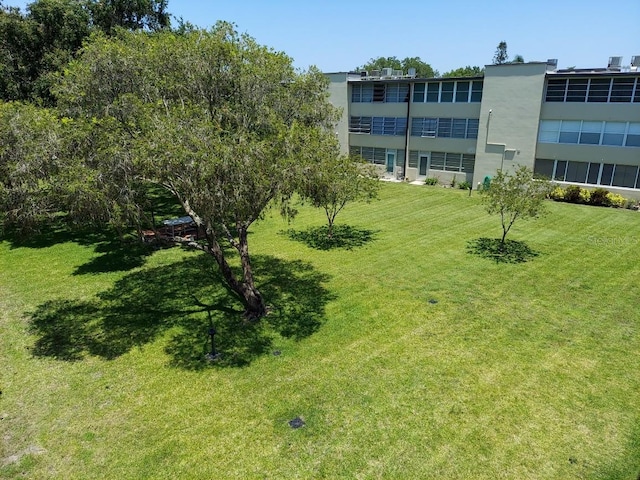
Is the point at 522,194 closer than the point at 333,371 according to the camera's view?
No

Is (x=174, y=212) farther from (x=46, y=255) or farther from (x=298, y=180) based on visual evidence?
(x=298, y=180)

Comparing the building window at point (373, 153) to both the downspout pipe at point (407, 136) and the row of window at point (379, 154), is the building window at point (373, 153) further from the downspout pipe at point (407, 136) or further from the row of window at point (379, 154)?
the downspout pipe at point (407, 136)

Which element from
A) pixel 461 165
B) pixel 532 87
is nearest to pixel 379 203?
pixel 461 165

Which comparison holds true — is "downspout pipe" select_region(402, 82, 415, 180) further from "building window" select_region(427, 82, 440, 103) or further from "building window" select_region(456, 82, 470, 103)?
"building window" select_region(456, 82, 470, 103)

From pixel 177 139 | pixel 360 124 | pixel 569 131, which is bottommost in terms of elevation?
pixel 177 139

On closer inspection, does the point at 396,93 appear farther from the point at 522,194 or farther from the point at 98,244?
the point at 98,244

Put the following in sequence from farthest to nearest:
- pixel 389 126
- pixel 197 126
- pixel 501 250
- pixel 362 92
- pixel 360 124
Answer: pixel 360 124
pixel 362 92
pixel 389 126
pixel 501 250
pixel 197 126

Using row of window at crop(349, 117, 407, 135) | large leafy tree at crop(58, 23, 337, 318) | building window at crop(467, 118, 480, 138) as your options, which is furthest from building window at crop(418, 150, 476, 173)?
large leafy tree at crop(58, 23, 337, 318)

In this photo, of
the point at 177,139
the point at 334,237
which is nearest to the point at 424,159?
the point at 334,237
